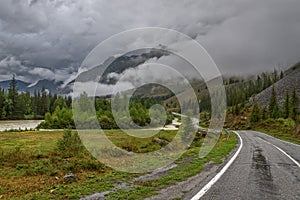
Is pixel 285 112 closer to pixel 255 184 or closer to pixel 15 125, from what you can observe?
pixel 255 184

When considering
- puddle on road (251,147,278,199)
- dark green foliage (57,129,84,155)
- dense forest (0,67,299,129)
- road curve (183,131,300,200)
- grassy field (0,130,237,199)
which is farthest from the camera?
dense forest (0,67,299,129)

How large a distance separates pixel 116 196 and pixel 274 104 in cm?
A: 9682

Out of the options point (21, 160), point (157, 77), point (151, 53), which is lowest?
point (21, 160)

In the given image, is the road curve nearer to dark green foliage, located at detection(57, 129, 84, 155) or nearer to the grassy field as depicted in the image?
the grassy field

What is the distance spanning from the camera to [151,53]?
1558 cm

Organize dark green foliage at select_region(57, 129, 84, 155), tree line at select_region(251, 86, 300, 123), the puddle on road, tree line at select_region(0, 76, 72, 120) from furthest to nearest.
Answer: tree line at select_region(0, 76, 72, 120) → tree line at select_region(251, 86, 300, 123) → dark green foliage at select_region(57, 129, 84, 155) → the puddle on road

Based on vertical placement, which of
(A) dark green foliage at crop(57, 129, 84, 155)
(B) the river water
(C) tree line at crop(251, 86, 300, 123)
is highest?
(C) tree line at crop(251, 86, 300, 123)

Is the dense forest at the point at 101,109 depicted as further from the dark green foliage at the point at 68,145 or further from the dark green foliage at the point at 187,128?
the dark green foliage at the point at 68,145

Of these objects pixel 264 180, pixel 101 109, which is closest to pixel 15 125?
pixel 101 109

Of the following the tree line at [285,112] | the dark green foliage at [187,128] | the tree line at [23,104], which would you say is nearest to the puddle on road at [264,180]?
the dark green foliage at [187,128]

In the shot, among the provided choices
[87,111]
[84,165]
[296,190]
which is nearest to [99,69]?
[84,165]

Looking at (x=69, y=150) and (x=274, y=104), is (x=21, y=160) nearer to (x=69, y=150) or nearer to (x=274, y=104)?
(x=69, y=150)

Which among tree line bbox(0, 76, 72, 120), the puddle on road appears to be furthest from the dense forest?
the puddle on road

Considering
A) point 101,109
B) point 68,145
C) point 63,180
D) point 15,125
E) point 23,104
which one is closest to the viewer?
point 63,180
